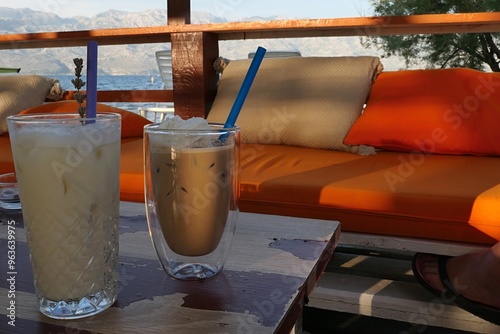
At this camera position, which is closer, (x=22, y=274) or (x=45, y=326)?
(x=45, y=326)

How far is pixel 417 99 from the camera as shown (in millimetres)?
1848

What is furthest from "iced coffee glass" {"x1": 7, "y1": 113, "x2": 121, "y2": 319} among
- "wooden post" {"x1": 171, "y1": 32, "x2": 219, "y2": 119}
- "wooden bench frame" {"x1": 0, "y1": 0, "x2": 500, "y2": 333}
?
"wooden post" {"x1": 171, "y1": 32, "x2": 219, "y2": 119}

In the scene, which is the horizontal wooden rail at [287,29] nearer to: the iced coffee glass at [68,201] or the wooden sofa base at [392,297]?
the wooden sofa base at [392,297]

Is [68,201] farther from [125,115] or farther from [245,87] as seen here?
[125,115]

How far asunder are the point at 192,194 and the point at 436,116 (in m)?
1.42

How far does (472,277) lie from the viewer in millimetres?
1190

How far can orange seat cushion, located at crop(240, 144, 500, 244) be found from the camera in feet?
4.10

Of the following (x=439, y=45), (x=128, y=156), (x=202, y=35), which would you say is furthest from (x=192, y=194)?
(x=439, y=45)

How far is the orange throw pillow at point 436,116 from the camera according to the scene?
1725 millimetres

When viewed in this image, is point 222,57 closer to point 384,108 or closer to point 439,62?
point 384,108

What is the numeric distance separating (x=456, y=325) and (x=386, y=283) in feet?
0.68

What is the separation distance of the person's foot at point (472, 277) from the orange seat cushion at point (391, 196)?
70mm

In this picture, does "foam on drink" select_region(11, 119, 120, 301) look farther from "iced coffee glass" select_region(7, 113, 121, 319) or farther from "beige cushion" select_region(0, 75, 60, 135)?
"beige cushion" select_region(0, 75, 60, 135)

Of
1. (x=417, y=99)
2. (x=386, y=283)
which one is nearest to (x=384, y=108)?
→ (x=417, y=99)
